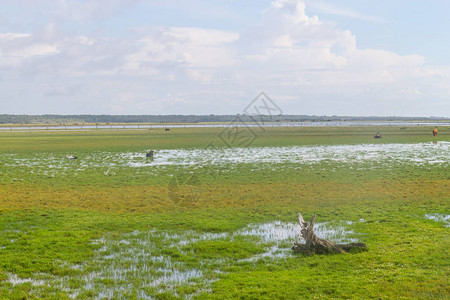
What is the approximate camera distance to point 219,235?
44.7 ft

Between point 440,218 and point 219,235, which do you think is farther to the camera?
point 440,218

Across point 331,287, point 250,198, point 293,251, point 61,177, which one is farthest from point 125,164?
point 331,287

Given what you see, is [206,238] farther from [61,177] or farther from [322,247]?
[61,177]

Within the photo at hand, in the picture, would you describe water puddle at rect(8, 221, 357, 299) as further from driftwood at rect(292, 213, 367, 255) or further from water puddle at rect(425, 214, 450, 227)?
water puddle at rect(425, 214, 450, 227)

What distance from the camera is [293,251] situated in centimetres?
1176

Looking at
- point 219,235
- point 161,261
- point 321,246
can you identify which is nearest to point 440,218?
point 321,246

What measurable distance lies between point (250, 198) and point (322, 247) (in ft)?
29.0

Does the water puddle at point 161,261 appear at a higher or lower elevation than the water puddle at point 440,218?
lower

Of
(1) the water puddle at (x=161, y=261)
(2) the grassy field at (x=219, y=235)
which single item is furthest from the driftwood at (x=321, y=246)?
(1) the water puddle at (x=161, y=261)

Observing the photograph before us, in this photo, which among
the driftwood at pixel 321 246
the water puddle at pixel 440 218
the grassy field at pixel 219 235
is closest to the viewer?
the grassy field at pixel 219 235

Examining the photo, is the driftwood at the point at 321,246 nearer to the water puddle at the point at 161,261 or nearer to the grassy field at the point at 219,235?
the grassy field at the point at 219,235

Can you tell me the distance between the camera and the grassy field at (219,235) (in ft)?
29.9

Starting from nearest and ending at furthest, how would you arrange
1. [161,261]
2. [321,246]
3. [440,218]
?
[161,261] < [321,246] < [440,218]

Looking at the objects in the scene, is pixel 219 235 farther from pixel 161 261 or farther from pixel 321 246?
pixel 321 246
